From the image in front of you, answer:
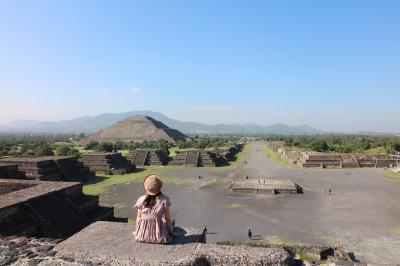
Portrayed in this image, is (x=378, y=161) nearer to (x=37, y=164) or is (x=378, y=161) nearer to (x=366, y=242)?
(x=366, y=242)

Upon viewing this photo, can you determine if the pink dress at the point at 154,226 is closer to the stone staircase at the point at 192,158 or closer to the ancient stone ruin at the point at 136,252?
the ancient stone ruin at the point at 136,252

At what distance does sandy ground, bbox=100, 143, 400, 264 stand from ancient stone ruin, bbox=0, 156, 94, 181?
522 cm

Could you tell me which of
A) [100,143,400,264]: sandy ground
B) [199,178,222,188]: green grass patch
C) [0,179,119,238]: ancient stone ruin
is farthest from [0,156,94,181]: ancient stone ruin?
[0,179,119,238]: ancient stone ruin

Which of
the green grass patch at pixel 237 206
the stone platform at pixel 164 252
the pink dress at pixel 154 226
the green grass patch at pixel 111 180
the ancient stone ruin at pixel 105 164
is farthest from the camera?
the ancient stone ruin at pixel 105 164

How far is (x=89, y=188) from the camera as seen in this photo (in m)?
32.6

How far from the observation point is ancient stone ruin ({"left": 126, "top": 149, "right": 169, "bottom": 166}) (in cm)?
5368

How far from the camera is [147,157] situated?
5478cm

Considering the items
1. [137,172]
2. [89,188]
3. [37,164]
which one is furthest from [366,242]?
[137,172]

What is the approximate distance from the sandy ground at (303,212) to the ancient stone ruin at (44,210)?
22.4 ft

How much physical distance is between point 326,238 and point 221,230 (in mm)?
5514

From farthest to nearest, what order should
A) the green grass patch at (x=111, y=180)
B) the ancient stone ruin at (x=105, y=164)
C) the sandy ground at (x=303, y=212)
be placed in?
the ancient stone ruin at (x=105, y=164) → the green grass patch at (x=111, y=180) → the sandy ground at (x=303, y=212)

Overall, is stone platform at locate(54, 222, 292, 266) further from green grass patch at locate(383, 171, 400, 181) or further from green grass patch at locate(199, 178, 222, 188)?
green grass patch at locate(383, 171, 400, 181)

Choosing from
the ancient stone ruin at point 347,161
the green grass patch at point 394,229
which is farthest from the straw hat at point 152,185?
the ancient stone ruin at point 347,161

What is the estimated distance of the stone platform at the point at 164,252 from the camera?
14.8 feet
